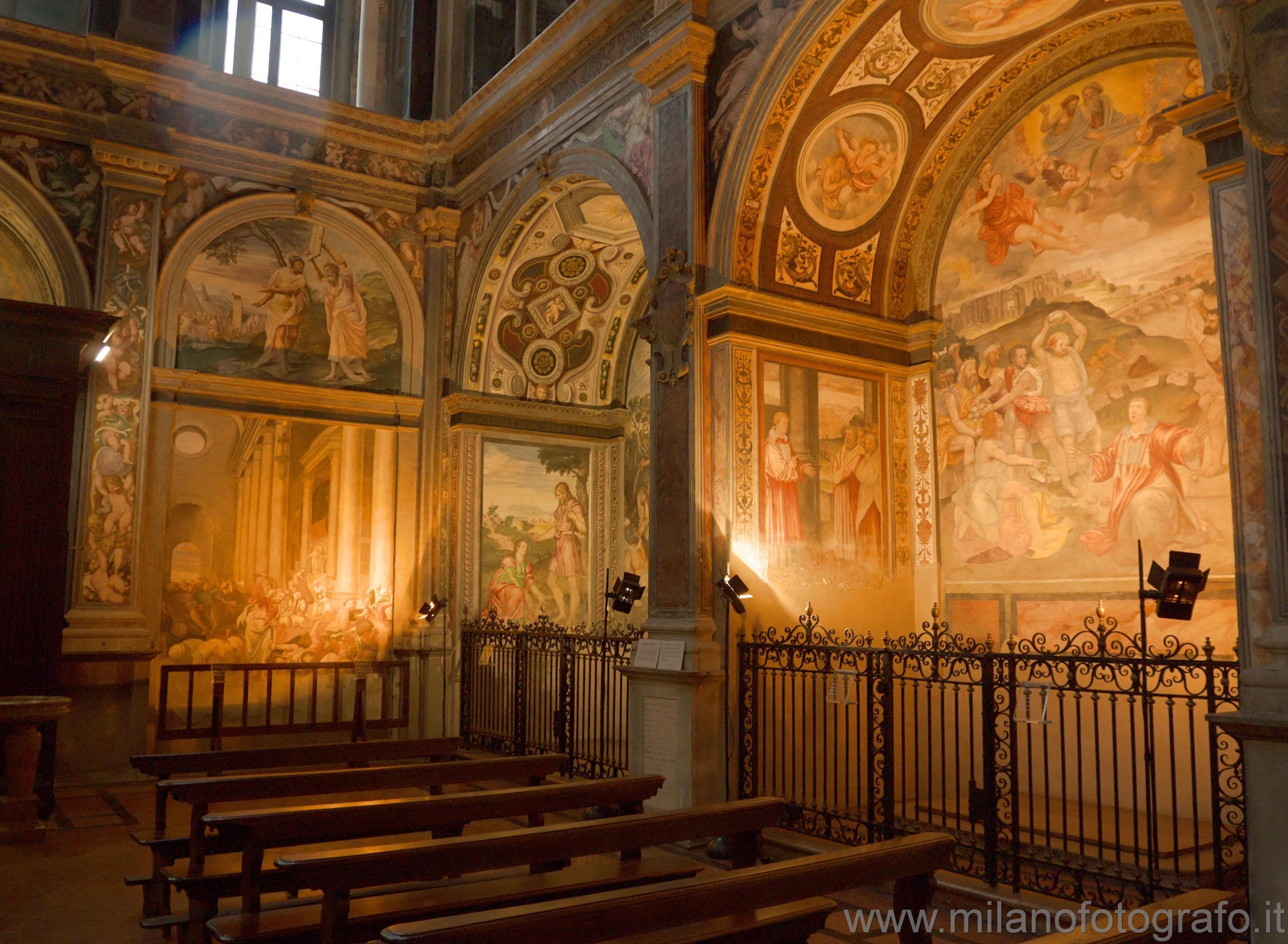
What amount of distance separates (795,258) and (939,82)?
6.60 ft

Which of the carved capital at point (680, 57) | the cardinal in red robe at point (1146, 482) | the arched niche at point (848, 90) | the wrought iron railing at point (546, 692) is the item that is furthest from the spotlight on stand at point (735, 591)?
the carved capital at point (680, 57)

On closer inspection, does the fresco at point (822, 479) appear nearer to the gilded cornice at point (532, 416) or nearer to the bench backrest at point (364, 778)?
the bench backrest at point (364, 778)

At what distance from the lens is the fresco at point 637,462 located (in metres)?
14.5

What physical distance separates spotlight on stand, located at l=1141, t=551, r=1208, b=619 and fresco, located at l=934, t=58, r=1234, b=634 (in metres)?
2.33

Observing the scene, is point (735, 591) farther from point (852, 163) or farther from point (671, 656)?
point (852, 163)

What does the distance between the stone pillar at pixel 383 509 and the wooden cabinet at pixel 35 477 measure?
363cm

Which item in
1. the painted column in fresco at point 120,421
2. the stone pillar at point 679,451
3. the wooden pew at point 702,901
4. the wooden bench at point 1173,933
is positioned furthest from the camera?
the painted column in fresco at point 120,421

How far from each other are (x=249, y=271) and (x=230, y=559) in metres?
3.53

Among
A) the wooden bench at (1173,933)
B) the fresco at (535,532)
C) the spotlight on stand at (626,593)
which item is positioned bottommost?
the wooden bench at (1173,933)

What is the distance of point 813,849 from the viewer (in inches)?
303

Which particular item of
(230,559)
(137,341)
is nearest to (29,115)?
(137,341)

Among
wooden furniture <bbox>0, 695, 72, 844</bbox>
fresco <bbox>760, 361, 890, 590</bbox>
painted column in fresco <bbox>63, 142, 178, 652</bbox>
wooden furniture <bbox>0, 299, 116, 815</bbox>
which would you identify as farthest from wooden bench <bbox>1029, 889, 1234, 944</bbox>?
painted column in fresco <bbox>63, 142, 178, 652</bbox>

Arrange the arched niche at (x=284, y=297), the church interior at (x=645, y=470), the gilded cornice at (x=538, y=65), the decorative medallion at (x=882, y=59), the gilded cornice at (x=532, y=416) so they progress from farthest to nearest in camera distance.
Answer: the gilded cornice at (x=532, y=416) → the arched niche at (x=284, y=297) → the gilded cornice at (x=538, y=65) → the decorative medallion at (x=882, y=59) → the church interior at (x=645, y=470)

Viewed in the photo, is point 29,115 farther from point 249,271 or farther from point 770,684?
point 770,684
